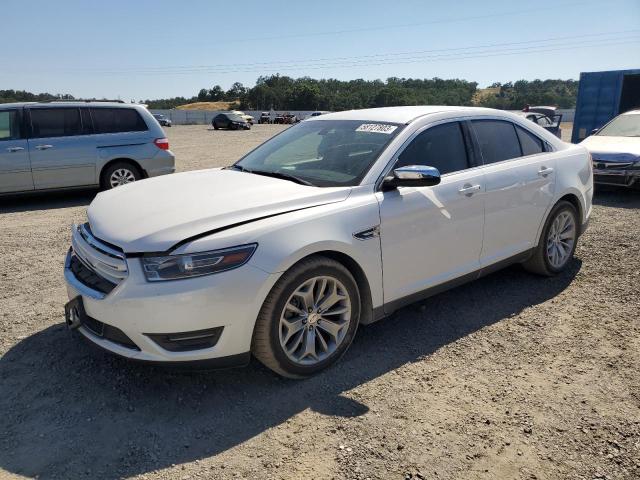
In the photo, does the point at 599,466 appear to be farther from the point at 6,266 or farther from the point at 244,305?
the point at 6,266

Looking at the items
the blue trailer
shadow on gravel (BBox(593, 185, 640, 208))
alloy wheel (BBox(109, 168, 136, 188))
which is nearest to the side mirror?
shadow on gravel (BBox(593, 185, 640, 208))

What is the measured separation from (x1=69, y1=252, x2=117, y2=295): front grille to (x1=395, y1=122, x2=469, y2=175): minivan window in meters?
2.07

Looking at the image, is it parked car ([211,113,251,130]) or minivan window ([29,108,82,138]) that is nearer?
minivan window ([29,108,82,138])

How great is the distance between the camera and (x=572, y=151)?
5109 mm

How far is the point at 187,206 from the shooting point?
324 cm

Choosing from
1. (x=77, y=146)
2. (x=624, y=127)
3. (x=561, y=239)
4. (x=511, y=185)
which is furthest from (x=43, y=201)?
(x=624, y=127)

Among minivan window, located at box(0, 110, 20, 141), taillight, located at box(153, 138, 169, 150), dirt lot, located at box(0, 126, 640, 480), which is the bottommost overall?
dirt lot, located at box(0, 126, 640, 480)

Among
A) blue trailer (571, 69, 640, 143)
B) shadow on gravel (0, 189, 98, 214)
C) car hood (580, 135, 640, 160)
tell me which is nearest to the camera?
shadow on gravel (0, 189, 98, 214)

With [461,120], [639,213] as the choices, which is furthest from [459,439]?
[639,213]

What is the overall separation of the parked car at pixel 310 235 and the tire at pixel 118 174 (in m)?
5.51

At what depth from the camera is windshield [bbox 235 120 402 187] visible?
366 cm

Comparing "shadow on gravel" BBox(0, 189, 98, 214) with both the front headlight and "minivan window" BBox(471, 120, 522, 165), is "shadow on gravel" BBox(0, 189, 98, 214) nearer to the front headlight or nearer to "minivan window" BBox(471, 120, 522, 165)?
the front headlight

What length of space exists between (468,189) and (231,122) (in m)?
43.1

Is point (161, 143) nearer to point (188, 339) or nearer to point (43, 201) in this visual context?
point (43, 201)
